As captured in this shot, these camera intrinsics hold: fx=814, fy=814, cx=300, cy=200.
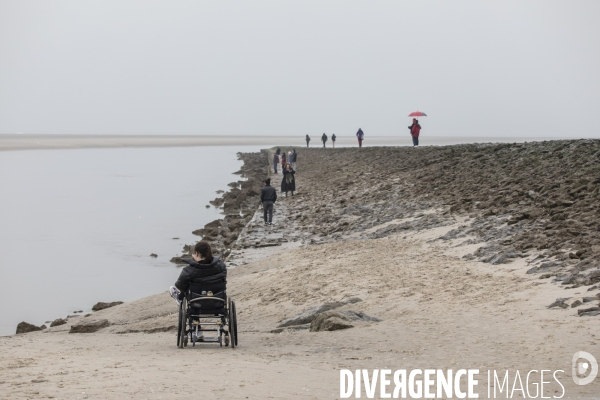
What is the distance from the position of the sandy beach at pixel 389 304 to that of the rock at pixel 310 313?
0.14 meters

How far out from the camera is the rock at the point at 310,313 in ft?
40.2

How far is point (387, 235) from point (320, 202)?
1128 centimetres

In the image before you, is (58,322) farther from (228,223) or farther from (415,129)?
(415,129)

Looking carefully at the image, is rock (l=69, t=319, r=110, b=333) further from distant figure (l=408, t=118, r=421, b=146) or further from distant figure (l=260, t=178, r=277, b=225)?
distant figure (l=408, t=118, r=421, b=146)

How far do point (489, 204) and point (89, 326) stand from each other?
1045cm

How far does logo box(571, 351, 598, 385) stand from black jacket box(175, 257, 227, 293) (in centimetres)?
416

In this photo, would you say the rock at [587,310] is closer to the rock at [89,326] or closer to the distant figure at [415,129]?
the rock at [89,326]

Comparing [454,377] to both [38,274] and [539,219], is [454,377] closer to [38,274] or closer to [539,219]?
[539,219]

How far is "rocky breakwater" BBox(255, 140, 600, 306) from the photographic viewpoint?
565 inches

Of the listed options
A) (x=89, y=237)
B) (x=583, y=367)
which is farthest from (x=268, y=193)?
(x=583, y=367)

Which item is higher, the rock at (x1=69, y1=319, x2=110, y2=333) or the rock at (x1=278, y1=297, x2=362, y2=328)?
the rock at (x1=278, y1=297, x2=362, y2=328)

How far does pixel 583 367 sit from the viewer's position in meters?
8.28

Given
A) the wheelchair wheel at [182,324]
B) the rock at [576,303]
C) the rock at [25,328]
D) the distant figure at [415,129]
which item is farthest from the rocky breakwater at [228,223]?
the distant figure at [415,129]

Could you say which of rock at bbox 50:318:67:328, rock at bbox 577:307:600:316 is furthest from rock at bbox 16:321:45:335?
rock at bbox 577:307:600:316
